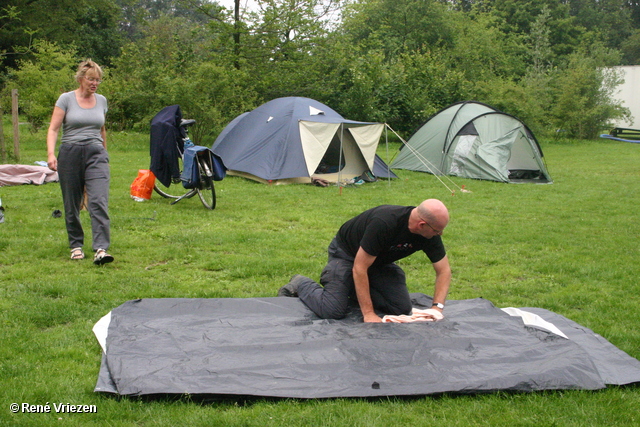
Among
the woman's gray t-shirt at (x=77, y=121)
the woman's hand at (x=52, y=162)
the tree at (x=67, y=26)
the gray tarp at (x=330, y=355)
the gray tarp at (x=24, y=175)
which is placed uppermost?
the tree at (x=67, y=26)

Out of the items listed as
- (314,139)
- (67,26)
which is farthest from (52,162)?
(67,26)

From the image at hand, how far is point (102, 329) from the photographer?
3660mm

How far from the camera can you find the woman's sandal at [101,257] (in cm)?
516

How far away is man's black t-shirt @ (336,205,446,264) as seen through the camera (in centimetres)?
378

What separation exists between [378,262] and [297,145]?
23.9ft

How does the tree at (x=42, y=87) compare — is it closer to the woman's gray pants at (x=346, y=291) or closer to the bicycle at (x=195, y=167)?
the bicycle at (x=195, y=167)

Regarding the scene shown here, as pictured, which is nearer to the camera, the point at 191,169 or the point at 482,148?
the point at 191,169

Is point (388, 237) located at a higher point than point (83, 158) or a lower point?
lower

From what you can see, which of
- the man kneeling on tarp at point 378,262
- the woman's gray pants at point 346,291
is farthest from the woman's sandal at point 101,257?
the woman's gray pants at point 346,291

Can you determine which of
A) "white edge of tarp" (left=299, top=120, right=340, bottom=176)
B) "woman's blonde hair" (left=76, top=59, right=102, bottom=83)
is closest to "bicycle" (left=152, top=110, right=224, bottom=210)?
"woman's blonde hair" (left=76, top=59, right=102, bottom=83)

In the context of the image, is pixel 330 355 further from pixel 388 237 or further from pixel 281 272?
pixel 281 272

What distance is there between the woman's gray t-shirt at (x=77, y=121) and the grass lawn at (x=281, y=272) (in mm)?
1126

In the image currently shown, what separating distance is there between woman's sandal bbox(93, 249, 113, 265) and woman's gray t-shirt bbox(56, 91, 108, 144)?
1000 millimetres

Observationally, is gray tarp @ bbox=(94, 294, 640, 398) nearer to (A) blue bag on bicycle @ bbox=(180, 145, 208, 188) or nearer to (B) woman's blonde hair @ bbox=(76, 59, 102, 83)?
(B) woman's blonde hair @ bbox=(76, 59, 102, 83)
